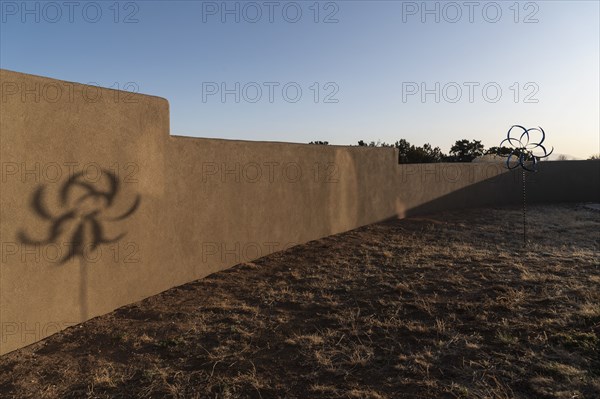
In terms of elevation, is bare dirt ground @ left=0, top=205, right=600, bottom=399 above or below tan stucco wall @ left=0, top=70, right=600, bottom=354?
below

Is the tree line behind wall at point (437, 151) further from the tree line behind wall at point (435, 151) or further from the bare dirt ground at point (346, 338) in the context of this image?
the bare dirt ground at point (346, 338)

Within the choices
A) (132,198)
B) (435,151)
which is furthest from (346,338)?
(435,151)

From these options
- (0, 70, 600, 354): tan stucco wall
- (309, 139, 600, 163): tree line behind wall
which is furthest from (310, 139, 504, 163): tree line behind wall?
(0, 70, 600, 354): tan stucco wall

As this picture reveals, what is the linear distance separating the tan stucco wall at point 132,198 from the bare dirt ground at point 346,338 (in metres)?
0.40

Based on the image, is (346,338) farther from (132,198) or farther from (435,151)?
(435,151)

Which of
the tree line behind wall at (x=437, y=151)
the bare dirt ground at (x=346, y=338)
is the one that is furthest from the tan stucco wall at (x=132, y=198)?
the tree line behind wall at (x=437, y=151)

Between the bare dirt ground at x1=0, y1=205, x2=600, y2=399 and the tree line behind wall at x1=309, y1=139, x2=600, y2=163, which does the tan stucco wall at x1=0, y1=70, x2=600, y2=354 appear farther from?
the tree line behind wall at x1=309, y1=139, x2=600, y2=163

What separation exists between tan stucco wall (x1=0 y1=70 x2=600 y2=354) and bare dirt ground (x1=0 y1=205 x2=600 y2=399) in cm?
40

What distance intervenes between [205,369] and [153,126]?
3903 mm

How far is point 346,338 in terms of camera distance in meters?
5.05

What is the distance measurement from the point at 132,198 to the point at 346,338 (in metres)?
3.80

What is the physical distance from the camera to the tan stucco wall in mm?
4785

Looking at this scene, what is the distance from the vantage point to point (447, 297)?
6.34m

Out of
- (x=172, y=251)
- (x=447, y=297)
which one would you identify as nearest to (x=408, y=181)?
(x=447, y=297)
